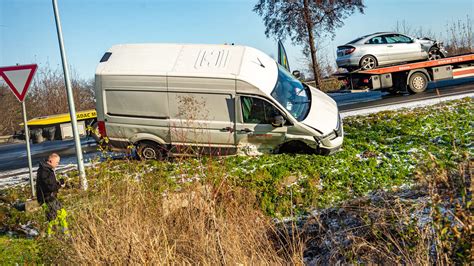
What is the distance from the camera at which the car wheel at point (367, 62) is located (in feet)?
49.0

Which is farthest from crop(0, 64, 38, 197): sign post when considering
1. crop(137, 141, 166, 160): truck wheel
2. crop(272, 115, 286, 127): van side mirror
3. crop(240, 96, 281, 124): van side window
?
crop(272, 115, 286, 127): van side mirror

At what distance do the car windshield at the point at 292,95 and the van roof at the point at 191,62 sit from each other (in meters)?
0.19

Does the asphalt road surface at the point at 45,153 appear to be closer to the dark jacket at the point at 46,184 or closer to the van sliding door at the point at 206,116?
the van sliding door at the point at 206,116

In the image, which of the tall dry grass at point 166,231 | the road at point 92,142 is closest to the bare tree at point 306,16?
the road at point 92,142

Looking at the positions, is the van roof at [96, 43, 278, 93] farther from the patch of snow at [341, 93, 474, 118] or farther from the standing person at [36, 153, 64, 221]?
the patch of snow at [341, 93, 474, 118]

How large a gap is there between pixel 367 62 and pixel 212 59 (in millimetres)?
7851

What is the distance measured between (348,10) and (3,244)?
59.5ft

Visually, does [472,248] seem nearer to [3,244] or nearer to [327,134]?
[327,134]

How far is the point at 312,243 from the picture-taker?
558cm

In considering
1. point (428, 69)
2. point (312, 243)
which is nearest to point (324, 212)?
point (312, 243)

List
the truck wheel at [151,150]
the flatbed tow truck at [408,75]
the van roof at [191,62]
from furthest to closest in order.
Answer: the flatbed tow truck at [408,75] < the truck wheel at [151,150] < the van roof at [191,62]

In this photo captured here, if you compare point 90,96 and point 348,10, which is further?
point 90,96

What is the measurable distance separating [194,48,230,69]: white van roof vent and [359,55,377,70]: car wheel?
724cm

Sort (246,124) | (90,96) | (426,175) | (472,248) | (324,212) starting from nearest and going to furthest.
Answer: (472,248), (426,175), (324,212), (246,124), (90,96)
